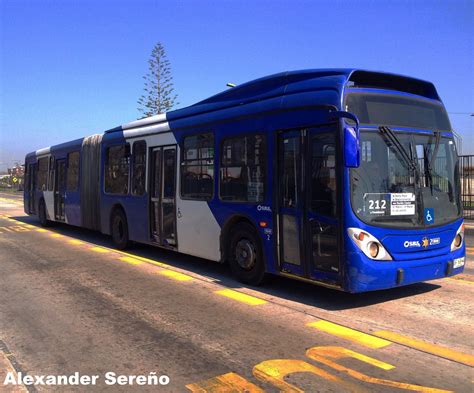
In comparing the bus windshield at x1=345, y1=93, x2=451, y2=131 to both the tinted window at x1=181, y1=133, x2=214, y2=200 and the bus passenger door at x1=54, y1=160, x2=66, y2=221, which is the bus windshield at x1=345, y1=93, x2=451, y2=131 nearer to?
the tinted window at x1=181, y1=133, x2=214, y2=200

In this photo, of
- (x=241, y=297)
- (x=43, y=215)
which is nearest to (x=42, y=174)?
(x=43, y=215)

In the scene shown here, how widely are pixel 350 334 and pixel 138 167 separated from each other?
6.54m

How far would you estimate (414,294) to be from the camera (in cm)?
637

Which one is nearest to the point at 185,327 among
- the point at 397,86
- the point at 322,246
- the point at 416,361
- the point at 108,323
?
the point at 108,323

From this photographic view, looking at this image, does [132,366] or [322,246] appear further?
[322,246]

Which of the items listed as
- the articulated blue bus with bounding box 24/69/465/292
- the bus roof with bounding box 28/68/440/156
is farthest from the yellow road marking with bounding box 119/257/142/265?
the bus roof with bounding box 28/68/440/156

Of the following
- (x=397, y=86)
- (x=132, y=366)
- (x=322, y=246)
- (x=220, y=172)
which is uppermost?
(x=397, y=86)

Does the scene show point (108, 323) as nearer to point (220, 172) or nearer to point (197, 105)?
point (220, 172)

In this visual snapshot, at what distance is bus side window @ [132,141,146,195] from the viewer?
9.74 meters

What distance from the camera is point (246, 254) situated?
690 centimetres

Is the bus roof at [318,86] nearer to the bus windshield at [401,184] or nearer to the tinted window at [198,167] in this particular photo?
the tinted window at [198,167]

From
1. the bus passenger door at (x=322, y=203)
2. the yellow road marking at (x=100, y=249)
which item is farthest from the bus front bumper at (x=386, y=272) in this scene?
the yellow road marking at (x=100, y=249)

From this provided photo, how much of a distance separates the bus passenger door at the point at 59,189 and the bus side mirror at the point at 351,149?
11550mm

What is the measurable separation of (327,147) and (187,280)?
11.3 ft
